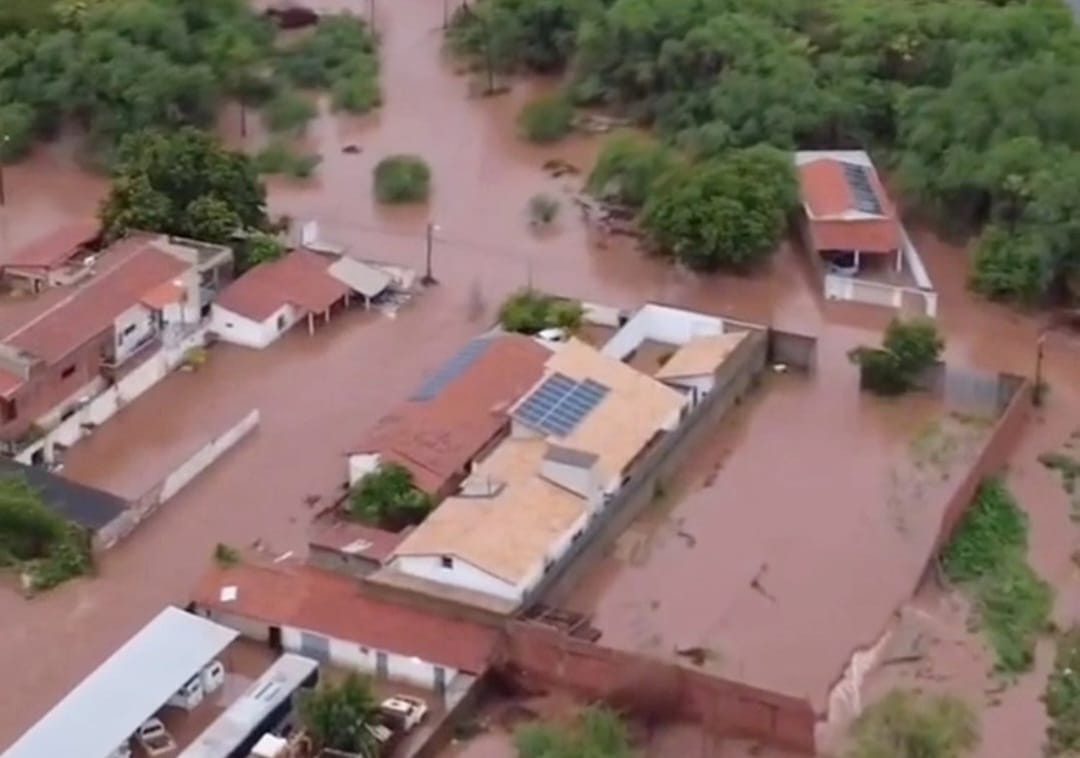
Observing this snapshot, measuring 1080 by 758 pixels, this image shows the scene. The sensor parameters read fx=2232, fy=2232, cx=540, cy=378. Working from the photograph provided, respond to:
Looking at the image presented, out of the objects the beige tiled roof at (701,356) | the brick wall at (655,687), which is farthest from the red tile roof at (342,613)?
the beige tiled roof at (701,356)

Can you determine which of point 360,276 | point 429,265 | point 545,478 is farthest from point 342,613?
point 429,265

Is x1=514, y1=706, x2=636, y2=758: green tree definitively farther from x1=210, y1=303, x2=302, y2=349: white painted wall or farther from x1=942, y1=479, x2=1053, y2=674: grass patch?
x1=210, y1=303, x2=302, y2=349: white painted wall

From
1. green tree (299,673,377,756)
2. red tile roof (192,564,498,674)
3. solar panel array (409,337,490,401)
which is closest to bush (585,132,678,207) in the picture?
solar panel array (409,337,490,401)

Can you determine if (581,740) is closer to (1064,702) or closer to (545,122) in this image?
(1064,702)

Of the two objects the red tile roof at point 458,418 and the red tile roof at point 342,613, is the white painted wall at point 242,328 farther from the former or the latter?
the red tile roof at point 342,613

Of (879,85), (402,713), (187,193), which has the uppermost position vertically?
(879,85)

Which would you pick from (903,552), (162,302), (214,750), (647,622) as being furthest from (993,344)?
(214,750)

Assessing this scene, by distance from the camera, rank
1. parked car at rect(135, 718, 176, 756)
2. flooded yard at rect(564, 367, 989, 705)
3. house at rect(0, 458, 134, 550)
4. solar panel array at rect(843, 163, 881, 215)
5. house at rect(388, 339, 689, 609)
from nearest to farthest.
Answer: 1. parked car at rect(135, 718, 176, 756)
2. house at rect(388, 339, 689, 609)
3. flooded yard at rect(564, 367, 989, 705)
4. house at rect(0, 458, 134, 550)
5. solar panel array at rect(843, 163, 881, 215)

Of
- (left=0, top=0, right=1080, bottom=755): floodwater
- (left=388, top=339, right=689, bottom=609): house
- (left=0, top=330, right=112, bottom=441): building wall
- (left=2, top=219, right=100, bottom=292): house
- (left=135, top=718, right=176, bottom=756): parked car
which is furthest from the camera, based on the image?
(left=2, top=219, right=100, bottom=292): house
